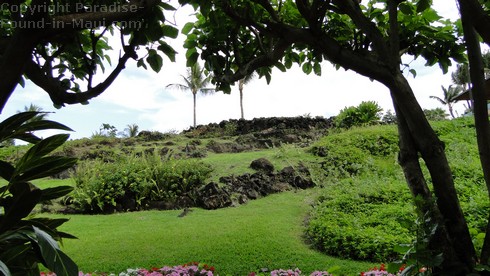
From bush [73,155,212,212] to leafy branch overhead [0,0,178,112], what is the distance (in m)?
5.07

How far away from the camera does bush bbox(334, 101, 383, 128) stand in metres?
13.2

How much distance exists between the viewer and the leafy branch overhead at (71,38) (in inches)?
60.8

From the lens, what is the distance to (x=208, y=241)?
4.99 m

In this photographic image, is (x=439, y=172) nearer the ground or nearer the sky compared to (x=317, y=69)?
nearer the ground

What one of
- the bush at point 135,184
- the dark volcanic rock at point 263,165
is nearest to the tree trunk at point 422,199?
the bush at point 135,184

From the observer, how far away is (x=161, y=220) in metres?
6.47

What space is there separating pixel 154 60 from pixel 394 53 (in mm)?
1447

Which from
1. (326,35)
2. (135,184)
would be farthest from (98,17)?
(135,184)

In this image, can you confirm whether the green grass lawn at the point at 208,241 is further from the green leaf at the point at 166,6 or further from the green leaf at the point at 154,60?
the green leaf at the point at 166,6

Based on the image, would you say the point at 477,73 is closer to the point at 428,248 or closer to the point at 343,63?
the point at 343,63

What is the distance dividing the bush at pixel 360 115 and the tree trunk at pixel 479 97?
11.1 m

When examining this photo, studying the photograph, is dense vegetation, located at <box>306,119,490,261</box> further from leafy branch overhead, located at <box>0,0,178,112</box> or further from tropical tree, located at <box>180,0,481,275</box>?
leafy branch overhead, located at <box>0,0,178,112</box>

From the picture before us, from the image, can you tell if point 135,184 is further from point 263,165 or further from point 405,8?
point 405,8

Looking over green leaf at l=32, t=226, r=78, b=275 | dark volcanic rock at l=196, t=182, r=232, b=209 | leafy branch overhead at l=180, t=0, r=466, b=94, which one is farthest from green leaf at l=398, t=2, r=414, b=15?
dark volcanic rock at l=196, t=182, r=232, b=209
